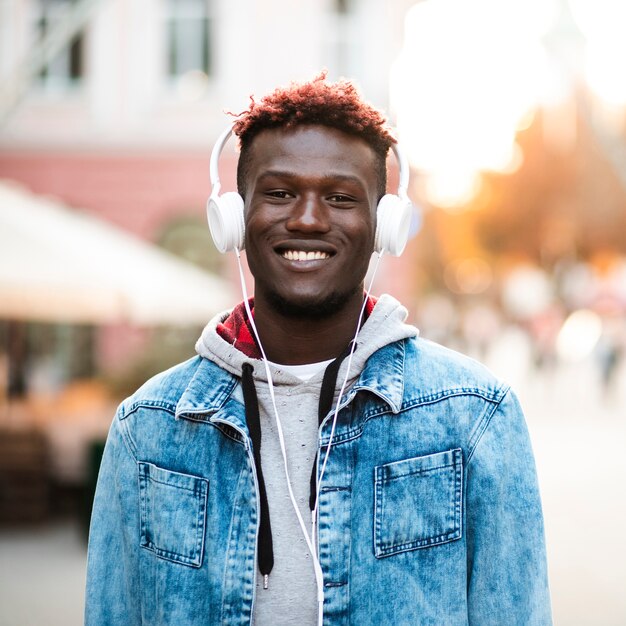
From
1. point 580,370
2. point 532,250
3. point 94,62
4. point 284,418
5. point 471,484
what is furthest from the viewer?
point 532,250

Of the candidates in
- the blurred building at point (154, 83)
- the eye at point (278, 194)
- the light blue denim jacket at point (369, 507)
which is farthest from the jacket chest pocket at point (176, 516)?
the blurred building at point (154, 83)

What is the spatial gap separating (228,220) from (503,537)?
90 cm

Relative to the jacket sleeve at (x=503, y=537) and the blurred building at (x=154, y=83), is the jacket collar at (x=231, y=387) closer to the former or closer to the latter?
the jacket sleeve at (x=503, y=537)

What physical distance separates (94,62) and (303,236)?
1714 centimetres

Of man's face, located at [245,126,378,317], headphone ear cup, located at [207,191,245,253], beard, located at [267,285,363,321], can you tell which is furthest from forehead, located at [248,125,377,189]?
beard, located at [267,285,363,321]

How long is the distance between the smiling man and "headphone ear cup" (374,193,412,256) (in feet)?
0.12

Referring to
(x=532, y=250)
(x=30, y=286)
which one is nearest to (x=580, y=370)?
(x=30, y=286)

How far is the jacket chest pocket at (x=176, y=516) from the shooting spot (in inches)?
78.8

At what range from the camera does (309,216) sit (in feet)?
6.40

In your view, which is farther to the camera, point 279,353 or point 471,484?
point 279,353

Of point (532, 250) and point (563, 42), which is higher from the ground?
point (532, 250)

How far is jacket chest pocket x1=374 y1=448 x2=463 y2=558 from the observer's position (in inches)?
75.2

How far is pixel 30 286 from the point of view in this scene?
7.53 meters

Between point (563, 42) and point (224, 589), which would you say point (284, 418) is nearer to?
point (224, 589)
